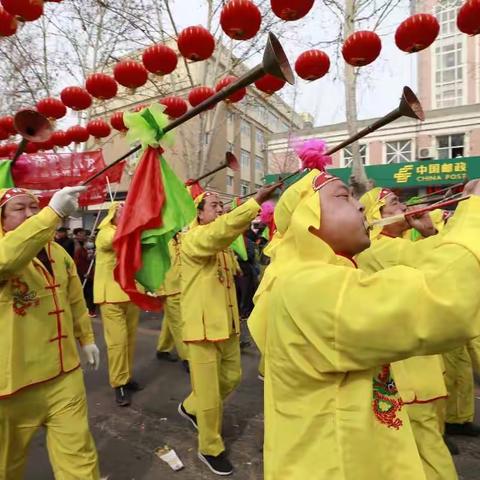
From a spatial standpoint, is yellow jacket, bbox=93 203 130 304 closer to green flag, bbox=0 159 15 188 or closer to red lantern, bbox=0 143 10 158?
green flag, bbox=0 159 15 188

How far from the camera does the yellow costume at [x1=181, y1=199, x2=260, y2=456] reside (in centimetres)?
336

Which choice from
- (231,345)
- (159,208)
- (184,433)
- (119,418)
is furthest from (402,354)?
(119,418)

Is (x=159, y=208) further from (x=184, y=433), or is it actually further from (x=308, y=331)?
(x=184, y=433)

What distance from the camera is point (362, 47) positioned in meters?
5.05

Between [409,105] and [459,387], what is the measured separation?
104 inches

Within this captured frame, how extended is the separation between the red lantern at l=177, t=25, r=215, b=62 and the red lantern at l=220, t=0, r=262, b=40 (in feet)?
1.76

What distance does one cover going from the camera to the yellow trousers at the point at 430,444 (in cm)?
235

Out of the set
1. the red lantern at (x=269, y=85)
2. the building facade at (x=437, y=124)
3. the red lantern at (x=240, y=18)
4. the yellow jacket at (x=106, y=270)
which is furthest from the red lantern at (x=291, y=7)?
the building facade at (x=437, y=124)

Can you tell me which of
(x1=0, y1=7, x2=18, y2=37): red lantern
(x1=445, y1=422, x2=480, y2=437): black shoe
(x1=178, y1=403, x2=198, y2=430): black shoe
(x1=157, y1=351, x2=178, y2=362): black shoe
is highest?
(x1=0, y1=7, x2=18, y2=37): red lantern

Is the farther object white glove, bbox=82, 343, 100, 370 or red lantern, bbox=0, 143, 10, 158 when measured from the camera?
red lantern, bbox=0, 143, 10, 158

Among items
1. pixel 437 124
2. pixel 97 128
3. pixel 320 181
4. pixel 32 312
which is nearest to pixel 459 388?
pixel 320 181

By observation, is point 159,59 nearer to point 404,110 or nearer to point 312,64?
point 312,64

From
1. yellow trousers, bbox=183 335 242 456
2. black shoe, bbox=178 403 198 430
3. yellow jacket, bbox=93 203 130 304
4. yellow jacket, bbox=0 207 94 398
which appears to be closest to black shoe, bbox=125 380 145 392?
yellow jacket, bbox=93 203 130 304

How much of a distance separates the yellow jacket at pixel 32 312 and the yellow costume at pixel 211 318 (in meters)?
1.03
